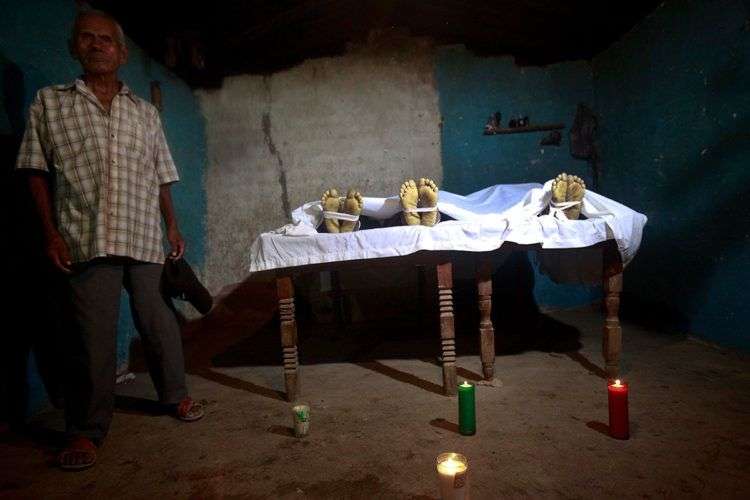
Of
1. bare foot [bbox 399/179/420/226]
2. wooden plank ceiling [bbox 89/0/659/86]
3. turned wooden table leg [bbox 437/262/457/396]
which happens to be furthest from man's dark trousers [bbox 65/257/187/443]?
wooden plank ceiling [bbox 89/0/659/86]

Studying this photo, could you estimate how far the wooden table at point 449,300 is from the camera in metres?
2.29

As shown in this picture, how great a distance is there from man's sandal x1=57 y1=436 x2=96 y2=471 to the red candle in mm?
2154

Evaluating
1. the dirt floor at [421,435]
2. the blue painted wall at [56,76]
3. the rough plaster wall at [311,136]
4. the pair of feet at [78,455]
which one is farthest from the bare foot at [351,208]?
the rough plaster wall at [311,136]

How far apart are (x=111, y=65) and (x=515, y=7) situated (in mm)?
3637

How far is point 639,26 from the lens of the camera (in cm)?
386

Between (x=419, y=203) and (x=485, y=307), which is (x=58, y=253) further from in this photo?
(x=485, y=307)

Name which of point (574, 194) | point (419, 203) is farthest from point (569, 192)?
point (419, 203)

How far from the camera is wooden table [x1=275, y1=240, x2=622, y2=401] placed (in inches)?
90.0

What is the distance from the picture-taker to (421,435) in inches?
73.8

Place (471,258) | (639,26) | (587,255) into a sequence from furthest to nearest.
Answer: (471,258), (639,26), (587,255)

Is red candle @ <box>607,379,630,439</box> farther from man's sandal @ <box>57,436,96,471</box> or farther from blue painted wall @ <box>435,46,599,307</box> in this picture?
blue painted wall @ <box>435,46,599,307</box>

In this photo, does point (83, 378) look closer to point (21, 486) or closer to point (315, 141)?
point (21, 486)

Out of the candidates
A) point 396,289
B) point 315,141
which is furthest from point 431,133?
point 396,289

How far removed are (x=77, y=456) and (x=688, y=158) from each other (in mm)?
4233
